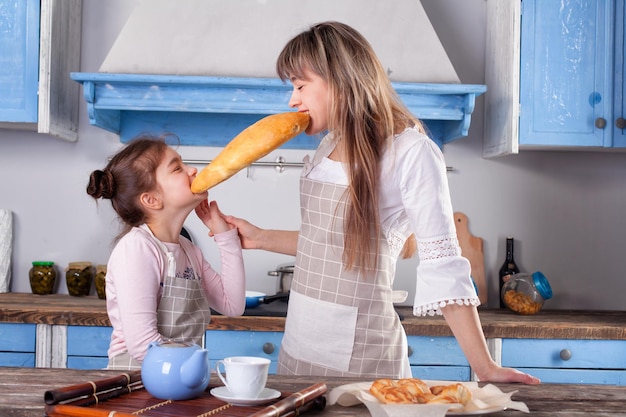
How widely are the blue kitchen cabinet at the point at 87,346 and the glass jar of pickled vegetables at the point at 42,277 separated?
1.84 ft

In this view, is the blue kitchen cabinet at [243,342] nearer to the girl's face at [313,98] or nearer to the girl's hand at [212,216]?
the girl's hand at [212,216]

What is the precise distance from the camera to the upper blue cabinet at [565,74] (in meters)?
3.00

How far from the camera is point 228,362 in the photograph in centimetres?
117

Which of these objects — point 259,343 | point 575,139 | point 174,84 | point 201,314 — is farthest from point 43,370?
point 575,139

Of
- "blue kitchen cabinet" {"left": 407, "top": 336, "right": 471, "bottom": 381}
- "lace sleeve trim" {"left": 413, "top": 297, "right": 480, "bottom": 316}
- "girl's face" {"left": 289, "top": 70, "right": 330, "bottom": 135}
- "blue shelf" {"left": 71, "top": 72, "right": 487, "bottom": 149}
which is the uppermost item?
"blue shelf" {"left": 71, "top": 72, "right": 487, "bottom": 149}

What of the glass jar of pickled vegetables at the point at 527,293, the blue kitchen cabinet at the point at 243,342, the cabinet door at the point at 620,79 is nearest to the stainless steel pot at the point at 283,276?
the blue kitchen cabinet at the point at 243,342

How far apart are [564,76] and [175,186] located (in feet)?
5.95

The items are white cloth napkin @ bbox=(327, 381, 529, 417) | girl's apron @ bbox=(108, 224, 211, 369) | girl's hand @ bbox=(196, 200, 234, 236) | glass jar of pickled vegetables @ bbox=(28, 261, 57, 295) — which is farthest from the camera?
glass jar of pickled vegetables @ bbox=(28, 261, 57, 295)

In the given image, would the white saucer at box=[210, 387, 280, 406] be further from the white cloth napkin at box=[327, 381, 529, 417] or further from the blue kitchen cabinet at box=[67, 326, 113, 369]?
the blue kitchen cabinet at box=[67, 326, 113, 369]

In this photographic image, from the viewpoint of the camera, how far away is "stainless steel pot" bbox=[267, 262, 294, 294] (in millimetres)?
3133

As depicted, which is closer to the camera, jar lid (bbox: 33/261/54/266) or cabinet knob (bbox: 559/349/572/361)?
cabinet knob (bbox: 559/349/572/361)

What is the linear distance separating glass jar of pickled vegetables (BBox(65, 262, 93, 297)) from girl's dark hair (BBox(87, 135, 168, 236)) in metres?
1.42

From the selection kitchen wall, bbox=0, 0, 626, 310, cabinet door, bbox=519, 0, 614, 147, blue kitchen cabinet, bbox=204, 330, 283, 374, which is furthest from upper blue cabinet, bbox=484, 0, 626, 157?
blue kitchen cabinet, bbox=204, 330, 283, 374

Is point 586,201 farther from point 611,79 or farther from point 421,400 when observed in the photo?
point 421,400
